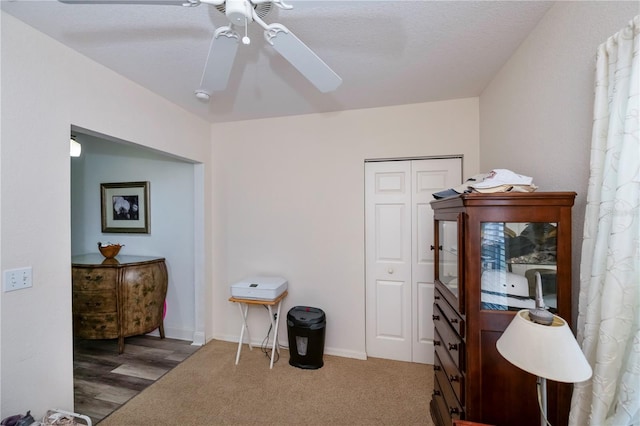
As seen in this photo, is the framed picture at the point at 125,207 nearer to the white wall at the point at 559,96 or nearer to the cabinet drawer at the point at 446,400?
the cabinet drawer at the point at 446,400

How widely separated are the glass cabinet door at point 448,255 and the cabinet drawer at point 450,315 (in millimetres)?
96

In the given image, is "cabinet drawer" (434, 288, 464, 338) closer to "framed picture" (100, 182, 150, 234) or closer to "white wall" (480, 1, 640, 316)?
"white wall" (480, 1, 640, 316)

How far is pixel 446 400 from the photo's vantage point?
1585 millimetres

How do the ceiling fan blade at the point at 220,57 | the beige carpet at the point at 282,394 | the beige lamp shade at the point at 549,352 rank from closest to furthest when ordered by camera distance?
the beige lamp shade at the point at 549,352
the ceiling fan blade at the point at 220,57
the beige carpet at the point at 282,394

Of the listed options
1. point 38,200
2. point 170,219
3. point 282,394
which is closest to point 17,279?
point 38,200

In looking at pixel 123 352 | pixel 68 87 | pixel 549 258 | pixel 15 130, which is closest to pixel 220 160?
pixel 68 87

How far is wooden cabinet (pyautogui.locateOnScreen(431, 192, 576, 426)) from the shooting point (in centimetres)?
112

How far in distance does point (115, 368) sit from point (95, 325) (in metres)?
0.50

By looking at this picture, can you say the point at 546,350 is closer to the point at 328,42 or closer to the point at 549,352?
the point at 549,352

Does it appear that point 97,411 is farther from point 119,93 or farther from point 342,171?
point 342,171

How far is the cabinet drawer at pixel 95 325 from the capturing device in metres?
2.62

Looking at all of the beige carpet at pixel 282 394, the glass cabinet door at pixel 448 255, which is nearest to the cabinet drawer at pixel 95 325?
the beige carpet at pixel 282 394

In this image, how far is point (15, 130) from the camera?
1395mm

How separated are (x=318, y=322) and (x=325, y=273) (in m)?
0.50
